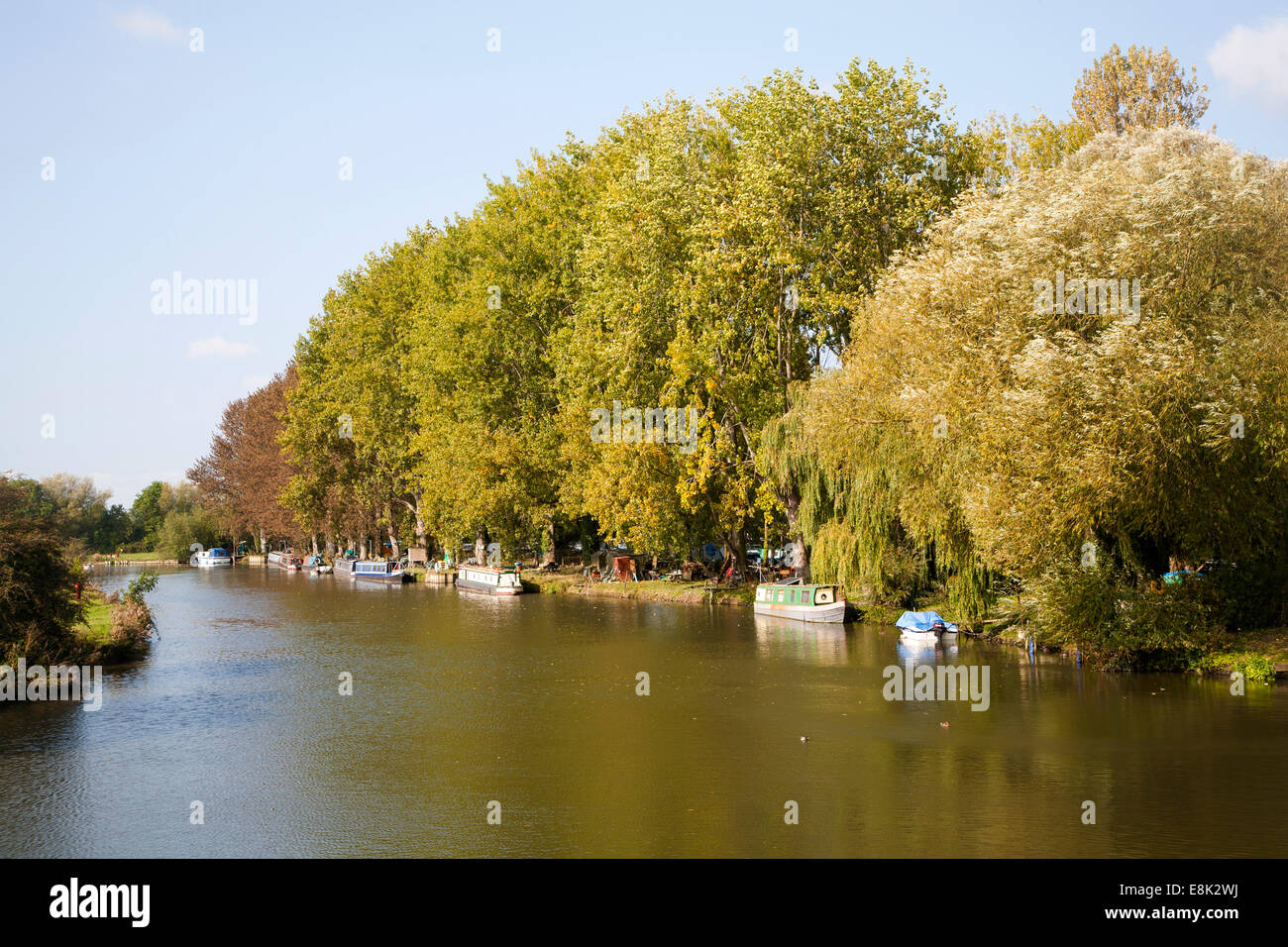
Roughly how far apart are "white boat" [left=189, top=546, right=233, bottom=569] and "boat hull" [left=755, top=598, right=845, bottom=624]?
87.5 m

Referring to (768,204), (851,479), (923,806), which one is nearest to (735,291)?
(768,204)

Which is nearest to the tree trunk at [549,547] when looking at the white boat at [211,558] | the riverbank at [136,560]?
the white boat at [211,558]

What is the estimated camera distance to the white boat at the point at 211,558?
115 meters

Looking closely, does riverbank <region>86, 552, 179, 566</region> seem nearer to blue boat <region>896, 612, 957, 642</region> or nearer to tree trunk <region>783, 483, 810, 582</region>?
tree trunk <region>783, 483, 810, 582</region>

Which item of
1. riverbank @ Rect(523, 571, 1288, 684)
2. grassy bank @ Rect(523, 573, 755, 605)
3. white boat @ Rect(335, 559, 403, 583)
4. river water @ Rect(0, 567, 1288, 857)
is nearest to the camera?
river water @ Rect(0, 567, 1288, 857)

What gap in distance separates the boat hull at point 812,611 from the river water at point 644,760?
5.61m

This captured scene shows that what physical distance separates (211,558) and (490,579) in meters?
64.7

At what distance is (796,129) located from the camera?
44.3 m

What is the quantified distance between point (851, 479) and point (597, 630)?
39.1 feet

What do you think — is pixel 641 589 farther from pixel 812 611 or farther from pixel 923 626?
pixel 923 626

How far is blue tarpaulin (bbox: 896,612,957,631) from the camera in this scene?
114 ft

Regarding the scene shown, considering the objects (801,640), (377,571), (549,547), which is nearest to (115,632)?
(801,640)

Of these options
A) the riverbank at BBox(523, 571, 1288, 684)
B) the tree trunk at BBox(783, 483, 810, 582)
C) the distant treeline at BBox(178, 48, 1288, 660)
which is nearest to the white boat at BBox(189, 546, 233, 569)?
the distant treeline at BBox(178, 48, 1288, 660)
